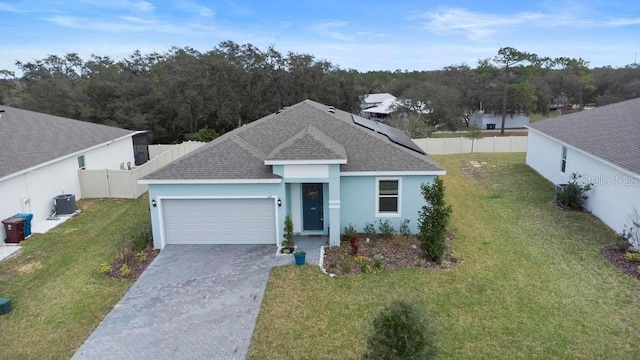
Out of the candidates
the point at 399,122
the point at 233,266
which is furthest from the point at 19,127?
the point at 399,122

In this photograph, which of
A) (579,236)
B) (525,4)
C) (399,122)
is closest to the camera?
(579,236)

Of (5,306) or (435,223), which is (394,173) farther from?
(5,306)

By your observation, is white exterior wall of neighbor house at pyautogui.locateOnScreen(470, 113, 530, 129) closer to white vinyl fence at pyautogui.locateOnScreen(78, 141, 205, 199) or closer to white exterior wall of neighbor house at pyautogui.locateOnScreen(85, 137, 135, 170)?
white exterior wall of neighbor house at pyautogui.locateOnScreen(85, 137, 135, 170)

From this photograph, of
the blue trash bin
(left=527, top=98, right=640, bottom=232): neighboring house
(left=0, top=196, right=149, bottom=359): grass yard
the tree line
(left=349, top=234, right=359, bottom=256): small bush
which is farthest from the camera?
the tree line

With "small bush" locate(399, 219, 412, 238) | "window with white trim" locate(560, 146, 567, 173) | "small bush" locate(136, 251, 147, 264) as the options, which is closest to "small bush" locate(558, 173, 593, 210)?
"window with white trim" locate(560, 146, 567, 173)

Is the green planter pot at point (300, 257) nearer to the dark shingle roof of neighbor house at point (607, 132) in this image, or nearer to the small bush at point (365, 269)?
the small bush at point (365, 269)

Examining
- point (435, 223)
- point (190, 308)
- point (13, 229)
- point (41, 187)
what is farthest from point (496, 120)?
point (13, 229)

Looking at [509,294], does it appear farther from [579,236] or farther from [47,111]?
[47,111]
